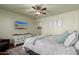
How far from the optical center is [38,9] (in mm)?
1665

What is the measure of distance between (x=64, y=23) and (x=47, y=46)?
1.54 ft

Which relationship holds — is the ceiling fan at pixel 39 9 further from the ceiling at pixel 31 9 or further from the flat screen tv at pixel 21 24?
the flat screen tv at pixel 21 24

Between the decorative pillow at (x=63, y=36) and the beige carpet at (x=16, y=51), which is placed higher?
the decorative pillow at (x=63, y=36)

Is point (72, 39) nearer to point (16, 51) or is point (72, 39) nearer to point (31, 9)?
point (31, 9)

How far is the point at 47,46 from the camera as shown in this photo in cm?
170

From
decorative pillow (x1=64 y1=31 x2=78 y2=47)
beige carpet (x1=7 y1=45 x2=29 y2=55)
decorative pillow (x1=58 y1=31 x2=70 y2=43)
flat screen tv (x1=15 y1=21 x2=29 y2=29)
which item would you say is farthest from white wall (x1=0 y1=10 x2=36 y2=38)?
decorative pillow (x1=64 y1=31 x2=78 y2=47)

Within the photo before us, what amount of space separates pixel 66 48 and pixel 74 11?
596 millimetres

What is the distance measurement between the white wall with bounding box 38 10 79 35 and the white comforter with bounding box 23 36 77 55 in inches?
4.6

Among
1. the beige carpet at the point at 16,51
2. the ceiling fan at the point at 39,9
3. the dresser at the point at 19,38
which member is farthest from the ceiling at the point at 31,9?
the beige carpet at the point at 16,51

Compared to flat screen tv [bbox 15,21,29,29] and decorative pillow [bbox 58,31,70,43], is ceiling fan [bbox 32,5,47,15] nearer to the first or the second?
flat screen tv [bbox 15,21,29,29]

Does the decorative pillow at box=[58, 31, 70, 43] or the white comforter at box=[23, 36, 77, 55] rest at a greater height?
the decorative pillow at box=[58, 31, 70, 43]

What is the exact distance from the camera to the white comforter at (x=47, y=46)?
64.6 inches

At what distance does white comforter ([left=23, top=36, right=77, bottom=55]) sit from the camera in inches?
64.6

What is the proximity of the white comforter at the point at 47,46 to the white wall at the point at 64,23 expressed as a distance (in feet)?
0.38
